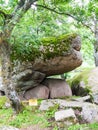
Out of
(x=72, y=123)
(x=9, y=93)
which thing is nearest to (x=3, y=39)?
(x=9, y=93)

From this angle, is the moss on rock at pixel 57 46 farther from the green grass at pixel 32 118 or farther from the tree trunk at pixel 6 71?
the green grass at pixel 32 118

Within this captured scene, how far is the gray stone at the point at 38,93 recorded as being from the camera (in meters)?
7.32

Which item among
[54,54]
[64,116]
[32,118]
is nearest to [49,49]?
[54,54]

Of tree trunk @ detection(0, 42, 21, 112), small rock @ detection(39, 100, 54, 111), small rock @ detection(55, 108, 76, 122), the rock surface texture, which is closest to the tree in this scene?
tree trunk @ detection(0, 42, 21, 112)

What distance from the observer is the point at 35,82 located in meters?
7.36

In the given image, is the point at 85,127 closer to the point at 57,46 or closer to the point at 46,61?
the point at 46,61

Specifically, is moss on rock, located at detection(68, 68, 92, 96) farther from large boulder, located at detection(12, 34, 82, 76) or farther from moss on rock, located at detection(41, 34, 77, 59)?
moss on rock, located at detection(41, 34, 77, 59)

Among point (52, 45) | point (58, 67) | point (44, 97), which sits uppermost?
point (52, 45)

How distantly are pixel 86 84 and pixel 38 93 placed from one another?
6.21ft

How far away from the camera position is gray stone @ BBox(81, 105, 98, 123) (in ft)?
16.9

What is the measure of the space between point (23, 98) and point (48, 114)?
1930 mm

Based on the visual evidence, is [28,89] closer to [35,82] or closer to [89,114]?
[35,82]

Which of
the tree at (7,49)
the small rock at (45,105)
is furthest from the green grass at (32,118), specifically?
the tree at (7,49)

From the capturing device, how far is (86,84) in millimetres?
7777
